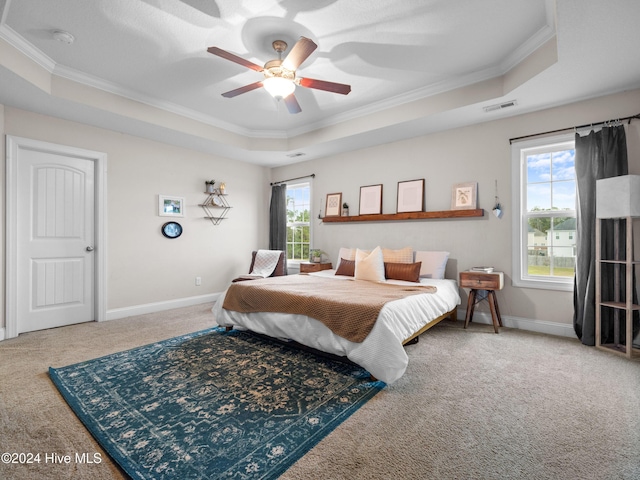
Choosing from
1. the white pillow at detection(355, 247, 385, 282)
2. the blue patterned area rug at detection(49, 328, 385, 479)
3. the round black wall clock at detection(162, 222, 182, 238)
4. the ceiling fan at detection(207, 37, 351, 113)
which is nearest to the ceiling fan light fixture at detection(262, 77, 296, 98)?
the ceiling fan at detection(207, 37, 351, 113)

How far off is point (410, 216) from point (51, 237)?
4.57 m

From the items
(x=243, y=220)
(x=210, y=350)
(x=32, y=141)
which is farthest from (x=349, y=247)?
(x=32, y=141)

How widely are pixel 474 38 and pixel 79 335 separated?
4978mm

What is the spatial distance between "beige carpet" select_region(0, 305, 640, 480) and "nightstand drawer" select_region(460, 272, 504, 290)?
71 cm

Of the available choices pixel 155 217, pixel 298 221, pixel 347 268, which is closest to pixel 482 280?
pixel 347 268

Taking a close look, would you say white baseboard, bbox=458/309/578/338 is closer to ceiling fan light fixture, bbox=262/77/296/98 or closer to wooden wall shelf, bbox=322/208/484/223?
wooden wall shelf, bbox=322/208/484/223

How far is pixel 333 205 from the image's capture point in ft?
17.9

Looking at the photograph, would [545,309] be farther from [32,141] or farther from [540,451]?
[32,141]

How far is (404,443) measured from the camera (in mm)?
1668

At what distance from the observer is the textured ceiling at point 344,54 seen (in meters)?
2.41

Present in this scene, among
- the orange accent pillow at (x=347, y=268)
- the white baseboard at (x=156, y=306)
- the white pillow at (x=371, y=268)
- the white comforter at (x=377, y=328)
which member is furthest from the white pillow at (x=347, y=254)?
the white baseboard at (x=156, y=306)

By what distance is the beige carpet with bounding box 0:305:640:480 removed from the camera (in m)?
1.49

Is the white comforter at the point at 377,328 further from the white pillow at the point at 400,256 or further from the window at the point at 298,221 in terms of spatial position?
the window at the point at 298,221

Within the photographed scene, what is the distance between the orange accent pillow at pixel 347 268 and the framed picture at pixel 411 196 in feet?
3.54
